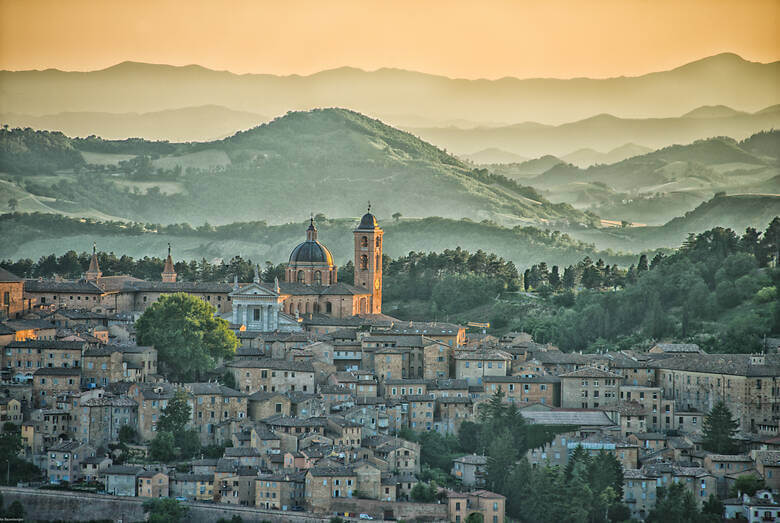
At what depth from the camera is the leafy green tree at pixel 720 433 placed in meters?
52.0

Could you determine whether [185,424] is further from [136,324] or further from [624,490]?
[624,490]

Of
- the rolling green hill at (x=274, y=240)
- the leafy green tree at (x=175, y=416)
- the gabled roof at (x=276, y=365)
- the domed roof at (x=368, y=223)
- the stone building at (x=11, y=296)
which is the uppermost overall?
the rolling green hill at (x=274, y=240)

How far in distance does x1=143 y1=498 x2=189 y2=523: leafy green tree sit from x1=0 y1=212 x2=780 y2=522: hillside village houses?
38.1 inches

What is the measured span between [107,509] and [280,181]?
481 ft

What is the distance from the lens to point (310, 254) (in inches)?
3059

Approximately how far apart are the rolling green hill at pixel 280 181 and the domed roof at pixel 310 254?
309 feet

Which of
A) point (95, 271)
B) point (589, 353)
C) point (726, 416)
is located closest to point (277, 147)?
point (95, 271)

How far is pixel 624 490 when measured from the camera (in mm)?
50000

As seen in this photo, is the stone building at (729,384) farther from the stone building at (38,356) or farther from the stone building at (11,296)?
the stone building at (11,296)

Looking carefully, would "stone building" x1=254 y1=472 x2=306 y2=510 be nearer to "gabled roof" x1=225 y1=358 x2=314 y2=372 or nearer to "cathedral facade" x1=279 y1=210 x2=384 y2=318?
"gabled roof" x1=225 y1=358 x2=314 y2=372

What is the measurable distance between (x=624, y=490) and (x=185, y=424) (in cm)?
1587

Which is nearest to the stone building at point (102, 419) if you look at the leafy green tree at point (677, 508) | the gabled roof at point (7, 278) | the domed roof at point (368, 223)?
the gabled roof at point (7, 278)

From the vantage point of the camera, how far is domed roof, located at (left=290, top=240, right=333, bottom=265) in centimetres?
7744

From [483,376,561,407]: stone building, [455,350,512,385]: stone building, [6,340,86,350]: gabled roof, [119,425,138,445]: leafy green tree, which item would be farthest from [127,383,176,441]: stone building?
[483,376,561,407]: stone building
